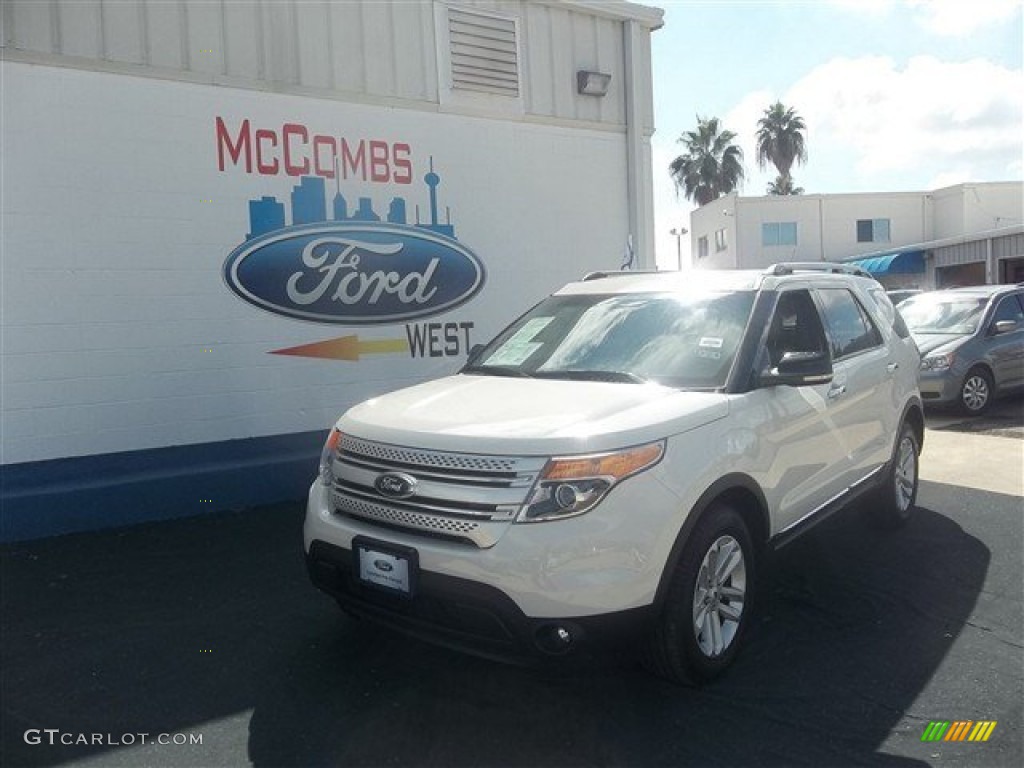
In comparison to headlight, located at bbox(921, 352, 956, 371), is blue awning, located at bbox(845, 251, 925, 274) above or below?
above

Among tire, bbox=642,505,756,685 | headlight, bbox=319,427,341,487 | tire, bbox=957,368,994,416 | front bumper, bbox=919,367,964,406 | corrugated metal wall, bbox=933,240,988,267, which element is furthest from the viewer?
corrugated metal wall, bbox=933,240,988,267

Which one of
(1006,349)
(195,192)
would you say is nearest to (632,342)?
(195,192)

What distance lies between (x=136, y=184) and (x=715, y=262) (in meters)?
36.1

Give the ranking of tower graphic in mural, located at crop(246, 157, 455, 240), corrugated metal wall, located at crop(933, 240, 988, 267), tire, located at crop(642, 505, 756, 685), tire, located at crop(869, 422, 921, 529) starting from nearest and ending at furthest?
tire, located at crop(642, 505, 756, 685)
tire, located at crop(869, 422, 921, 529)
tower graphic in mural, located at crop(246, 157, 455, 240)
corrugated metal wall, located at crop(933, 240, 988, 267)

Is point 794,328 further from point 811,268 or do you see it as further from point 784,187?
point 784,187

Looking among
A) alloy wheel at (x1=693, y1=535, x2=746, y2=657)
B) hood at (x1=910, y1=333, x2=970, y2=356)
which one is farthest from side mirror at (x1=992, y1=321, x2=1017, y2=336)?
alloy wheel at (x1=693, y1=535, x2=746, y2=657)

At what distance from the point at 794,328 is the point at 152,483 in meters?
4.54

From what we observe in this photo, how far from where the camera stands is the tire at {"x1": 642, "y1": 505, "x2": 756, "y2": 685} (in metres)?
3.22

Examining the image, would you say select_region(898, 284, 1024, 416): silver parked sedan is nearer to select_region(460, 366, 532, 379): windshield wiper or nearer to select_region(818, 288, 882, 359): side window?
select_region(818, 288, 882, 359): side window

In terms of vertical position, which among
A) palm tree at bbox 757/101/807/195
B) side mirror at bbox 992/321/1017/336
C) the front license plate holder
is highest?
palm tree at bbox 757/101/807/195

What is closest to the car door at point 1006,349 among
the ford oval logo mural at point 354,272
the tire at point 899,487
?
the tire at point 899,487

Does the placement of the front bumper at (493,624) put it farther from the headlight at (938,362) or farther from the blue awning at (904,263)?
the blue awning at (904,263)

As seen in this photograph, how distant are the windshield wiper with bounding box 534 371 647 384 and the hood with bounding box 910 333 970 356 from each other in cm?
795

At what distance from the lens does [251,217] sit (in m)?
6.61
